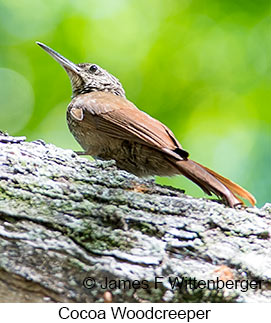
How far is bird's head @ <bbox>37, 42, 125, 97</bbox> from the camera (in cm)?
506

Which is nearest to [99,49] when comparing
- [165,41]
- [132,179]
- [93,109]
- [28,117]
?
[165,41]

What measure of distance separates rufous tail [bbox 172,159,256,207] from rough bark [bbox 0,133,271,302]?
24 cm

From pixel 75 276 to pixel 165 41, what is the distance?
3721 mm

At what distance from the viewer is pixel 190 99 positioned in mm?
5242

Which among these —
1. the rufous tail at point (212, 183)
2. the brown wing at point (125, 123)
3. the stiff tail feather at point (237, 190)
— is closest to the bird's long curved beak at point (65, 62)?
the brown wing at point (125, 123)

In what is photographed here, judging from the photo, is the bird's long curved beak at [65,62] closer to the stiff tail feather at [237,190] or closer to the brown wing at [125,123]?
the brown wing at [125,123]

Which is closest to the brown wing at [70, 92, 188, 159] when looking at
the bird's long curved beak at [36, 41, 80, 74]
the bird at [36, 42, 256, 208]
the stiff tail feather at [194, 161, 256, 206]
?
the bird at [36, 42, 256, 208]

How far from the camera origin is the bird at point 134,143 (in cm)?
320

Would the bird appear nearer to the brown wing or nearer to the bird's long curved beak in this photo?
the brown wing

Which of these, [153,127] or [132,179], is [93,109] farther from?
[132,179]

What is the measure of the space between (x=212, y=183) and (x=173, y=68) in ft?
8.25

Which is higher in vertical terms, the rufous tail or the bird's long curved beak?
the bird's long curved beak

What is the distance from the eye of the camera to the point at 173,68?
5.30 m

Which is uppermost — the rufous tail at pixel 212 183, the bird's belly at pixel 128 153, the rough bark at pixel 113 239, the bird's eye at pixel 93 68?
the bird's eye at pixel 93 68
